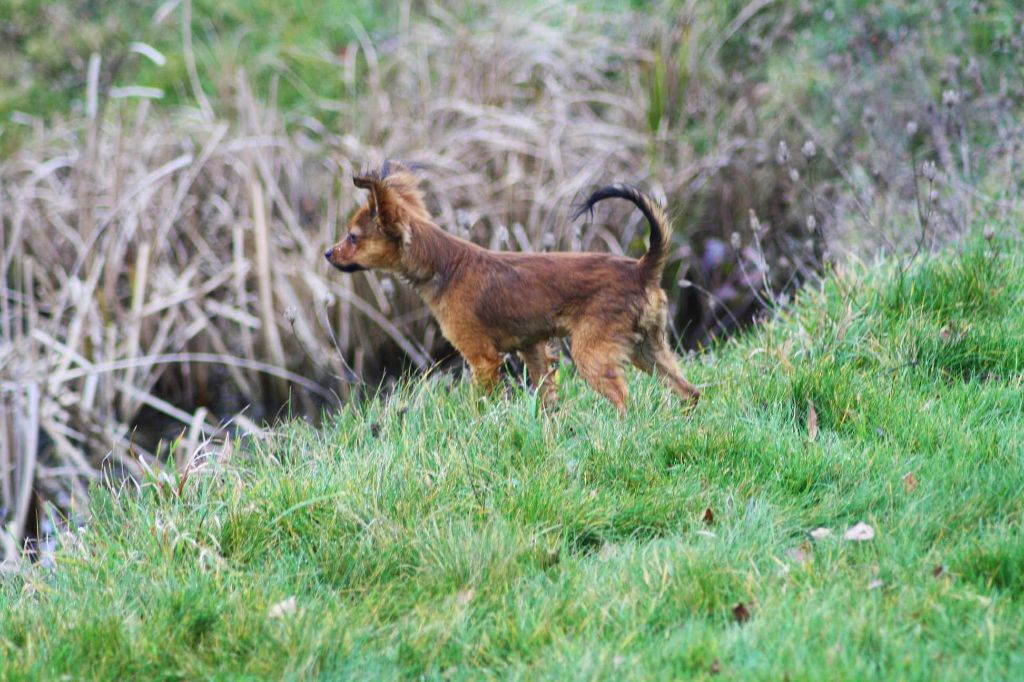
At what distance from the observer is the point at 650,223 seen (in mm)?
4848

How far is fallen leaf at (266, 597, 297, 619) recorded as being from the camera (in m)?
3.37

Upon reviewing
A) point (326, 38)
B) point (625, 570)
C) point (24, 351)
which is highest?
point (326, 38)

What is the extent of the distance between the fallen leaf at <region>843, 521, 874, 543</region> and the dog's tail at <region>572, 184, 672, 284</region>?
1.60 metres

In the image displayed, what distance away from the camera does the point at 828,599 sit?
126 inches

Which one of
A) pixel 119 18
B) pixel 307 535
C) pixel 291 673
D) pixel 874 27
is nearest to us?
pixel 291 673

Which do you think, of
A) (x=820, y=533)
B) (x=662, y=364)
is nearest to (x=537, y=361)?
(x=662, y=364)

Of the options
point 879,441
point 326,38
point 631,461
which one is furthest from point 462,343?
point 326,38

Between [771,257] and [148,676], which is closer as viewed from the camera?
[148,676]

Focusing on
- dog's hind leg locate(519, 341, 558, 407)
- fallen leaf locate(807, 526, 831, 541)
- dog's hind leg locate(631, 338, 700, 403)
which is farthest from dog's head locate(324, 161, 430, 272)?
fallen leaf locate(807, 526, 831, 541)

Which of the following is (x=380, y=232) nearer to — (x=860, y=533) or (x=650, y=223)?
(x=650, y=223)

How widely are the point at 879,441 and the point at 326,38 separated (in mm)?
9082

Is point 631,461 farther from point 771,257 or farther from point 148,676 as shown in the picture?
point 771,257

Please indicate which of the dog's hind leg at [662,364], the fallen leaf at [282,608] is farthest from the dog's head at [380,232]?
the fallen leaf at [282,608]

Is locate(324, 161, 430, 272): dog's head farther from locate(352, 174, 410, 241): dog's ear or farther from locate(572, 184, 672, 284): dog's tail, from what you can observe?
locate(572, 184, 672, 284): dog's tail
